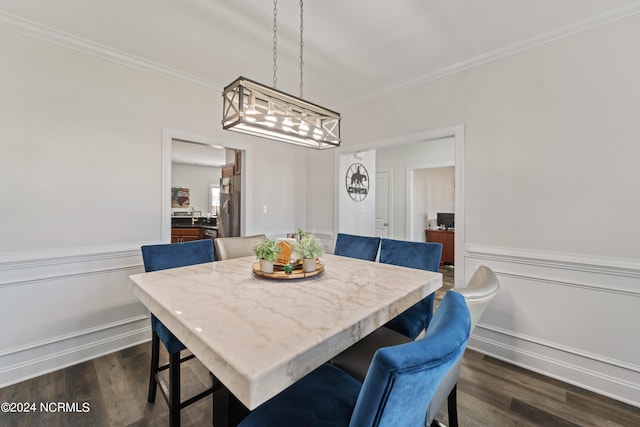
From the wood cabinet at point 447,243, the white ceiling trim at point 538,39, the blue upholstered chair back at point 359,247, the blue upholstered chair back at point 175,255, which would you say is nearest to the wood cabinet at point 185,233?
the blue upholstered chair back at point 175,255

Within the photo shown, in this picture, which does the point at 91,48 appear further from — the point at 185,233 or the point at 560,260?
the point at 560,260

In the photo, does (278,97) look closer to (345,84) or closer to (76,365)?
(345,84)

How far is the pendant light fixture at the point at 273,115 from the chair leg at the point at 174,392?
1.26 meters

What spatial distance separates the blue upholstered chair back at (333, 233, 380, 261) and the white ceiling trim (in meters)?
1.78

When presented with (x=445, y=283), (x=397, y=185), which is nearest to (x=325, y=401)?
(x=445, y=283)

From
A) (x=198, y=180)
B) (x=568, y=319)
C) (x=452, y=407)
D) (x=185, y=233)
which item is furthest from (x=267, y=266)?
(x=198, y=180)

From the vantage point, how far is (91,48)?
2264 millimetres

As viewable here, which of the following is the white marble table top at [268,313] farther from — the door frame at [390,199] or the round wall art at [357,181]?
the door frame at [390,199]

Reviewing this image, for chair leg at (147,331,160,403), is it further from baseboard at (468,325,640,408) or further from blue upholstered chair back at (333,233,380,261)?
baseboard at (468,325,640,408)

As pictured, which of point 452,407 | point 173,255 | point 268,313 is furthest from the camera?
point 173,255

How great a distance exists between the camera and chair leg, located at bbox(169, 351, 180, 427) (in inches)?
51.8

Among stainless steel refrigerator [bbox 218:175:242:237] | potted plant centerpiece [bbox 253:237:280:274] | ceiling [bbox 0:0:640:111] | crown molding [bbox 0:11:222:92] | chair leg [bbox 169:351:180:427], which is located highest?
ceiling [bbox 0:0:640:111]

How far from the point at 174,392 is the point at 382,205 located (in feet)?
17.2

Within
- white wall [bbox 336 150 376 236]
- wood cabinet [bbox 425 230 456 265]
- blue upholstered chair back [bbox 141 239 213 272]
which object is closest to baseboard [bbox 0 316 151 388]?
blue upholstered chair back [bbox 141 239 213 272]
